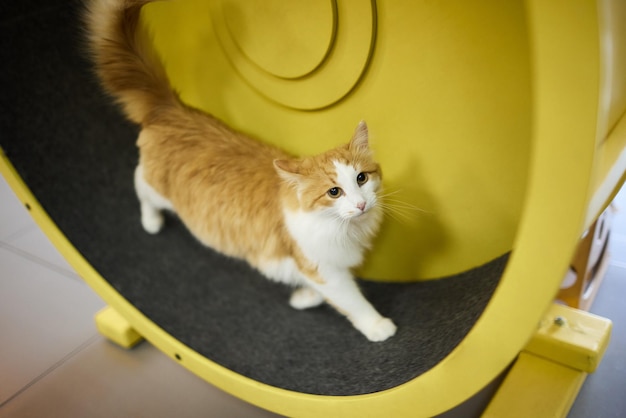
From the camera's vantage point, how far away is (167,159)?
1183 mm

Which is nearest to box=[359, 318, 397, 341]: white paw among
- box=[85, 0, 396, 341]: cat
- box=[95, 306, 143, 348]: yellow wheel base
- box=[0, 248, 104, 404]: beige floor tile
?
box=[85, 0, 396, 341]: cat

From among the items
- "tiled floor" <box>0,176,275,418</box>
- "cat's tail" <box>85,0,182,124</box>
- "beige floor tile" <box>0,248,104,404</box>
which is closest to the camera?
"cat's tail" <box>85,0,182,124</box>

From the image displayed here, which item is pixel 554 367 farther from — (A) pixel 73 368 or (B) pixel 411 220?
(A) pixel 73 368

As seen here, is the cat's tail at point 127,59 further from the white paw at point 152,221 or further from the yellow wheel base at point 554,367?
the yellow wheel base at point 554,367

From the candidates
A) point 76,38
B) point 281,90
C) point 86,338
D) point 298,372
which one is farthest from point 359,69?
point 86,338

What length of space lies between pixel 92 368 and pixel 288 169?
32.6 inches

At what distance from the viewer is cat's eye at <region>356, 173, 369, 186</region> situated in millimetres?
878

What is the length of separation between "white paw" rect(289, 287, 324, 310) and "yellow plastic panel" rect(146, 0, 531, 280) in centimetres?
14

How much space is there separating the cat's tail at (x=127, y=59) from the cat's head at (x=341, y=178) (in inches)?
18.5

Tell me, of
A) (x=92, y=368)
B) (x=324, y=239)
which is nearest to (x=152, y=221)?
(x=92, y=368)

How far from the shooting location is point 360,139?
872 millimetres

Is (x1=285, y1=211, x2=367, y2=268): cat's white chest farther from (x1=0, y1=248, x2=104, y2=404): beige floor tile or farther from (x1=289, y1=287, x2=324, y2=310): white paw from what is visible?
(x1=0, y1=248, x2=104, y2=404): beige floor tile

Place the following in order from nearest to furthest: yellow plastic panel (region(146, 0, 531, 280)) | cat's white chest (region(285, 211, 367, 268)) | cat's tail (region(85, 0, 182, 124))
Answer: yellow plastic panel (region(146, 0, 531, 280)), cat's white chest (region(285, 211, 367, 268)), cat's tail (region(85, 0, 182, 124))

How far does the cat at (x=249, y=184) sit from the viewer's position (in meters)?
0.89
